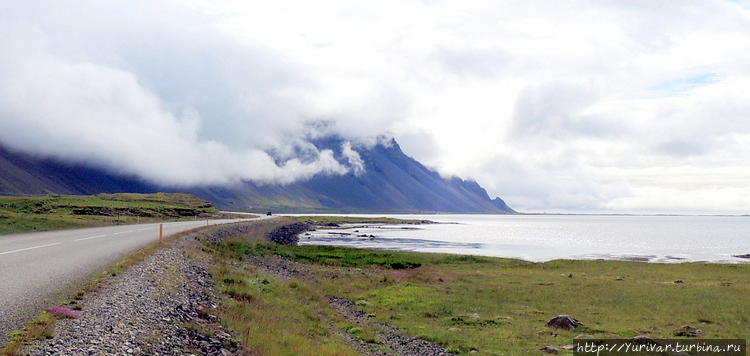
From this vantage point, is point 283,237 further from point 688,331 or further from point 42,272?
→ point 688,331

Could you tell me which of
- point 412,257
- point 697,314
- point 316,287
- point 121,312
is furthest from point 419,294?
point 412,257

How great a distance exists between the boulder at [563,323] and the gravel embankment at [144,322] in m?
16.8

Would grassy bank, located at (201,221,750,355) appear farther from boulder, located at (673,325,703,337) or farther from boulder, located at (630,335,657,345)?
boulder, located at (630,335,657,345)

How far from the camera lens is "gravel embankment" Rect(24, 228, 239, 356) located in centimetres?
1266

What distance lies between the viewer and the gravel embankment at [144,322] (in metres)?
12.7

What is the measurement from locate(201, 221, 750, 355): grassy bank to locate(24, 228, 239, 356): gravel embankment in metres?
1.52

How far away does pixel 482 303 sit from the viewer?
34.8 metres

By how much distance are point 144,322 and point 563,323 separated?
20.3 meters

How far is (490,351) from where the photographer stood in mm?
22578

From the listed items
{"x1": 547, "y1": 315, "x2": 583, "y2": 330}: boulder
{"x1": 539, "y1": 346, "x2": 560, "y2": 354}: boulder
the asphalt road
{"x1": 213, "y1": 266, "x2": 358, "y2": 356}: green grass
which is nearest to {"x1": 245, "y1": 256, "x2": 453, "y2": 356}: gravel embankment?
{"x1": 213, "y1": 266, "x2": 358, "y2": 356}: green grass

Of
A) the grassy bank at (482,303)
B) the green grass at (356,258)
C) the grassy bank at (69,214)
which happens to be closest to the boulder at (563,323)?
the grassy bank at (482,303)

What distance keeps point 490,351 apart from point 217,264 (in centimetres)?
2125

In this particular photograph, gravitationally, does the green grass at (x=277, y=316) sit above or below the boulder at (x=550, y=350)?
above

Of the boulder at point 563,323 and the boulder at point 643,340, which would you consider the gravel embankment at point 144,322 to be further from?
the boulder at point 643,340
